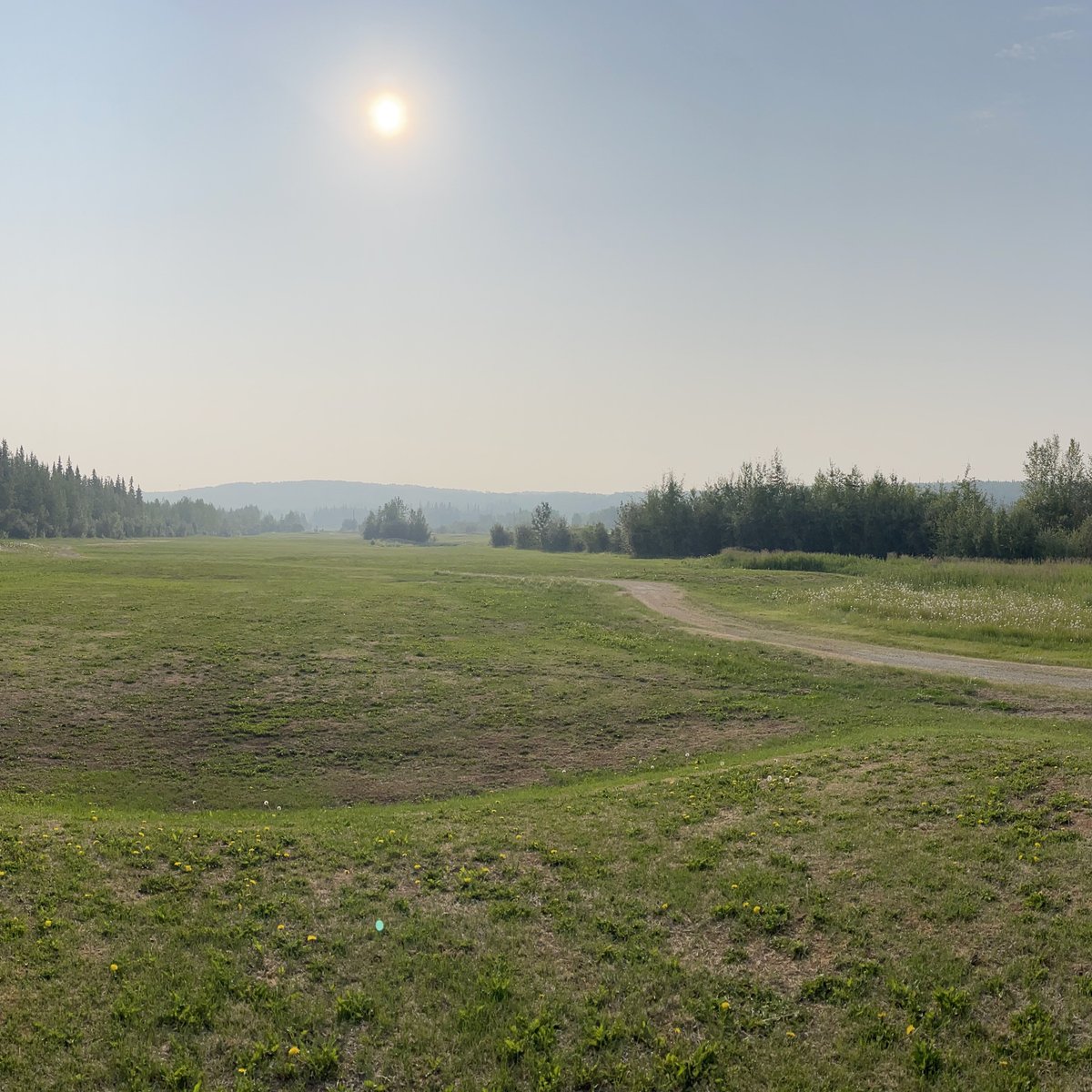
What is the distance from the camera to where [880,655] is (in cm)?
3438

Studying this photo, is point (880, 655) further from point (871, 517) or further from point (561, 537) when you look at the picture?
point (561, 537)

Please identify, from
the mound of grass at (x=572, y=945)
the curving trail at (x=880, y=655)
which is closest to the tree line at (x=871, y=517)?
the curving trail at (x=880, y=655)

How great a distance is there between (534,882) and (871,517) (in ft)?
312

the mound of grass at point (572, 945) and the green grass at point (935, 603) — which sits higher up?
the green grass at point (935, 603)

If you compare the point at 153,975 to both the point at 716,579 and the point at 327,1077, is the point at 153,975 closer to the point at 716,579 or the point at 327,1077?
the point at 327,1077

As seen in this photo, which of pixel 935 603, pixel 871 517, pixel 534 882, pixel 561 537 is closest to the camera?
pixel 534 882

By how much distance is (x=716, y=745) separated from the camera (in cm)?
2370

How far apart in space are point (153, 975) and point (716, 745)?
1709 centimetres

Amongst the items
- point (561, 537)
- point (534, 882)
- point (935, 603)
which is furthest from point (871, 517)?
point (534, 882)

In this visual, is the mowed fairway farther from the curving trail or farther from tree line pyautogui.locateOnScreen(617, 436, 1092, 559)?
tree line pyautogui.locateOnScreen(617, 436, 1092, 559)

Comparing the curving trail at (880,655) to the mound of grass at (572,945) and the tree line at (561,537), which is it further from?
the tree line at (561,537)

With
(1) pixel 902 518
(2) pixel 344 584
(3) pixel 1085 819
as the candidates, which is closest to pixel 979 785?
(3) pixel 1085 819

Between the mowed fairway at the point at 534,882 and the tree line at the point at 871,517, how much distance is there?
62171mm

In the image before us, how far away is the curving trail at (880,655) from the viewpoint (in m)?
29.2
